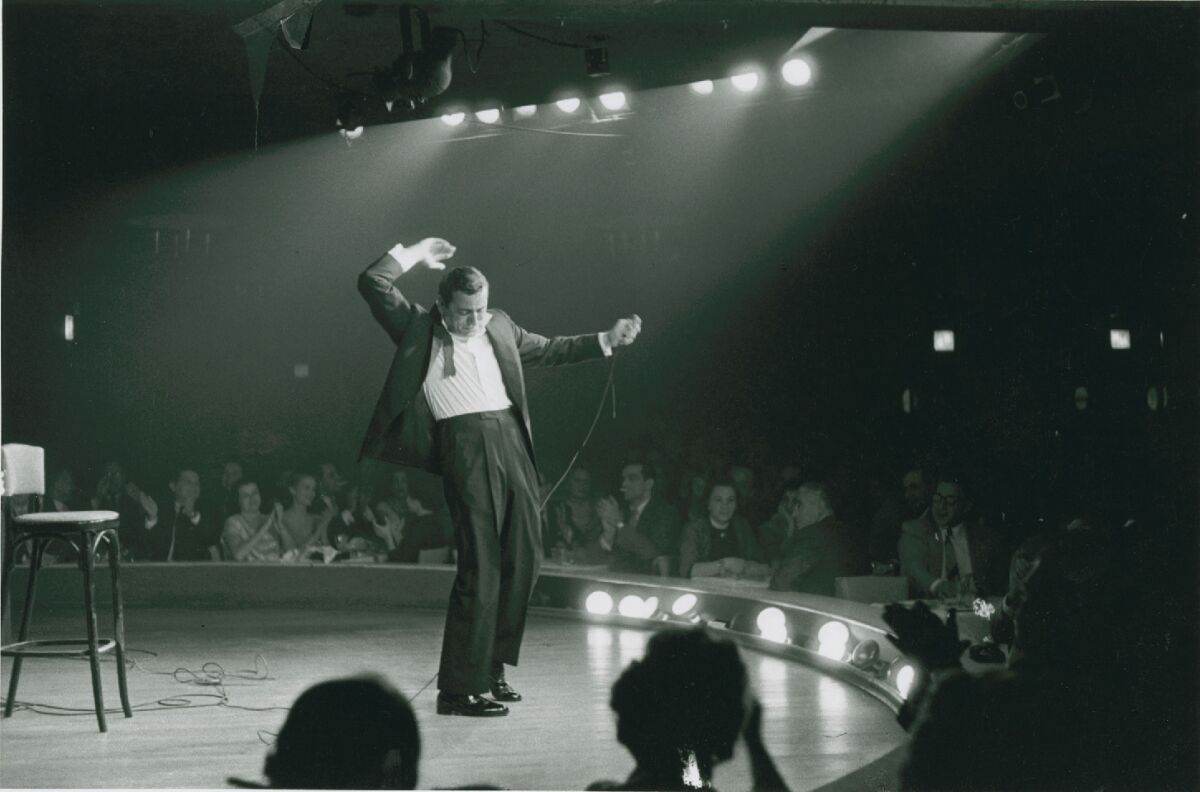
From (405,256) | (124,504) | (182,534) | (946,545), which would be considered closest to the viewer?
(405,256)

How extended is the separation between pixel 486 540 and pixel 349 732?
1.55 meters

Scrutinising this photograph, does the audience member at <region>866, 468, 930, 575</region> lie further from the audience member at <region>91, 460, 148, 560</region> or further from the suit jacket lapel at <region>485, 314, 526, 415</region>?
the audience member at <region>91, 460, 148, 560</region>

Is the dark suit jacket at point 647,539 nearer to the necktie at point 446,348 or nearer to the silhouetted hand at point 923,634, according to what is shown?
the necktie at point 446,348

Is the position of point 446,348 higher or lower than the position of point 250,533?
higher

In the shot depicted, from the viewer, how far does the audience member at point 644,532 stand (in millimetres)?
7027

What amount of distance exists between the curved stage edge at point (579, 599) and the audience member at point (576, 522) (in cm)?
43

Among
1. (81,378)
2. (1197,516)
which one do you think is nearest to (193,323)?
(81,378)

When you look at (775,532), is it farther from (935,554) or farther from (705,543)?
(935,554)

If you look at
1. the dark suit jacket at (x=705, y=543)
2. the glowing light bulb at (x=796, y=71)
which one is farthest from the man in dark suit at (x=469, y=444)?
the glowing light bulb at (x=796, y=71)

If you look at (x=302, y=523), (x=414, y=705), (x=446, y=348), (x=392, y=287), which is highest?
(x=392, y=287)

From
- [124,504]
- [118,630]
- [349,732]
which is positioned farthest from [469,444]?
[124,504]

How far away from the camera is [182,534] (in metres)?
7.96

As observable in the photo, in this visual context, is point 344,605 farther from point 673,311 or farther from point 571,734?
Result: point 673,311

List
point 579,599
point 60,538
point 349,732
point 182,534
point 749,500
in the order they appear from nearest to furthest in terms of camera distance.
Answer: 1. point 349,732
2. point 60,538
3. point 579,599
4. point 749,500
5. point 182,534
